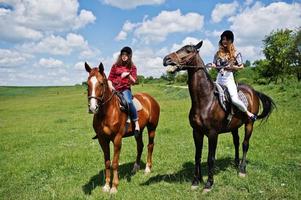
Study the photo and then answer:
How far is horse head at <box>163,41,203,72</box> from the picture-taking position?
6738 millimetres

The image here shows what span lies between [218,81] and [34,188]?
5.68 meters

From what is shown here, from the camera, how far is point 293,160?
348 inches

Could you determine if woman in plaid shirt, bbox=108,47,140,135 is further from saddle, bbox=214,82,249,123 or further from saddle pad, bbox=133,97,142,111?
saddle, bbox=214,82,249,123

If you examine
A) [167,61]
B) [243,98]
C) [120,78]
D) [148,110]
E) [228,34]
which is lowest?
[148,110]

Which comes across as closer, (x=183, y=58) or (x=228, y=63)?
(x=183, y=58)

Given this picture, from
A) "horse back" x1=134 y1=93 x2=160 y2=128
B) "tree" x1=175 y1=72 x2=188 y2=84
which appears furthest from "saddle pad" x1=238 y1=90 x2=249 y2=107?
"tree" x1=175 y1=72 x2=188 y2=84

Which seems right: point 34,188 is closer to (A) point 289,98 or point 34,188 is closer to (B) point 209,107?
(B) point 209,107

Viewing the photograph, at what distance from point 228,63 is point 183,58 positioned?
1394mm

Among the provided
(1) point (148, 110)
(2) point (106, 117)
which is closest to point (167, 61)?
(2) point (106, 117)

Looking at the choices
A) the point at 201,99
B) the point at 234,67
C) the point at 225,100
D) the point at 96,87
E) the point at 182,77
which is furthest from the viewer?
the point at 182,77

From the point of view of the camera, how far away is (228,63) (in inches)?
298

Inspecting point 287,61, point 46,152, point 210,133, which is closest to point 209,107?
point 210,133

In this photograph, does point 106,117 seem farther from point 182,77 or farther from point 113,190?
point 182,77

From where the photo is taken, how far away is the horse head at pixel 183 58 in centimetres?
674
